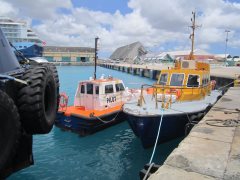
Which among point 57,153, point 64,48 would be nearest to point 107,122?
point 57,153

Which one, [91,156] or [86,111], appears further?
[86,111]

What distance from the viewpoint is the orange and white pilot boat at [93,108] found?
12.7 m

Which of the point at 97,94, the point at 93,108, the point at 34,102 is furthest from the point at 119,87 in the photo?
the point at 34,102

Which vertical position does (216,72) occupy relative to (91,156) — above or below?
above

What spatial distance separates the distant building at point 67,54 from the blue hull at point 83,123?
358ft

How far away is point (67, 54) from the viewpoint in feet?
408

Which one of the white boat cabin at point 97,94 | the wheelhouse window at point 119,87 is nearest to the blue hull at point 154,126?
the white boat cabin at point 97,94

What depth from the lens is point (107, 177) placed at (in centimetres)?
892

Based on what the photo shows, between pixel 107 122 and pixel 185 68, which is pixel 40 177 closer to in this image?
pixel 107 122

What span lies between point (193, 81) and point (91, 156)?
5.95m

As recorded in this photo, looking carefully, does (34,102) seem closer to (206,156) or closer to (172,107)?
(206,156)

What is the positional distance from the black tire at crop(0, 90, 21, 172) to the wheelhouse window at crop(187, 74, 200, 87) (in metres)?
10.4

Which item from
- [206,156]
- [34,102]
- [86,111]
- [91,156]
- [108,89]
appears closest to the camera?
[34,102]

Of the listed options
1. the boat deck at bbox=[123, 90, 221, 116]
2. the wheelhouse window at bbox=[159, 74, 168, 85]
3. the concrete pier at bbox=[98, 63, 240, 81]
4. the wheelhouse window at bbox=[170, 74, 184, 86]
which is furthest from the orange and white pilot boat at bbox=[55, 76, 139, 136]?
the concrete pier at bbox=[98, 63, 240, 81]
